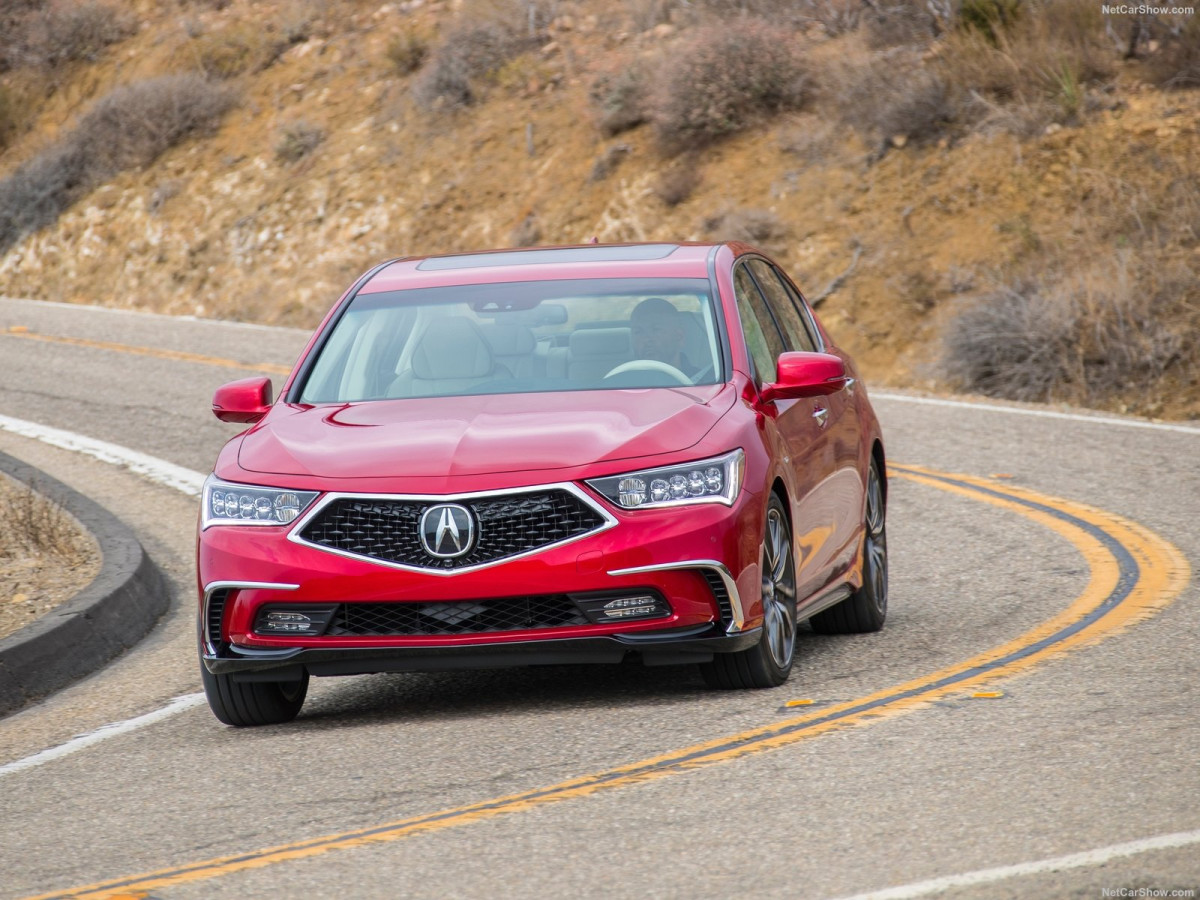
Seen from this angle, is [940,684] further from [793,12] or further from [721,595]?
[793,12]

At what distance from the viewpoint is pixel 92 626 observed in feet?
28.3

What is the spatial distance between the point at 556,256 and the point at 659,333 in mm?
907

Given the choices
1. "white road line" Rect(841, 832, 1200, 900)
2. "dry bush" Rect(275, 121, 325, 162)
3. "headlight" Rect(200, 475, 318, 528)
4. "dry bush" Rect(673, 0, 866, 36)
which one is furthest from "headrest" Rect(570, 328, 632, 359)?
"dry bush" Rect(275, 121, 325, 162)

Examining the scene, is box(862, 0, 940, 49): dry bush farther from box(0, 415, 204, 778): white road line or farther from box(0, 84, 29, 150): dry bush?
box(0, 84, 29, 150): dry bush

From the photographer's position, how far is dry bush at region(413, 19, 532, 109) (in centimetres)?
3042

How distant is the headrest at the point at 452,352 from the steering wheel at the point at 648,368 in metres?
0.51

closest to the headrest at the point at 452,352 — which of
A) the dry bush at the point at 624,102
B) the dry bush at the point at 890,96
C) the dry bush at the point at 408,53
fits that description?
the dry bush at the point at 890,96

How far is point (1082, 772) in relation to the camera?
5387 millimetres

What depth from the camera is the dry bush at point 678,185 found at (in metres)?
24.8

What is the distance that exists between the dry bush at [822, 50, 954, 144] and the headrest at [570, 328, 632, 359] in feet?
54.8

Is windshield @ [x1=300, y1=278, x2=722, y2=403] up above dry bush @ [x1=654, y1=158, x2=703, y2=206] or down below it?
above

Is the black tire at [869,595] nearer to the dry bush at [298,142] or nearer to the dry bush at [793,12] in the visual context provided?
the dry bush at [793,12]

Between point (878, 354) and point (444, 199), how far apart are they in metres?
9.71
